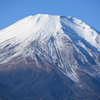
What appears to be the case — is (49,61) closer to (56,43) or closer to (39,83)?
(56,43)

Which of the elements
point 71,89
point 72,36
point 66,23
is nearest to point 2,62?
point 71,89

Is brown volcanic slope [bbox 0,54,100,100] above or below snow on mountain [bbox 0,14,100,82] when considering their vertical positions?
below

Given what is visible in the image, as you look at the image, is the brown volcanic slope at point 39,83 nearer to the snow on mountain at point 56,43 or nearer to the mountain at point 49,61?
the mountain at point 49,61

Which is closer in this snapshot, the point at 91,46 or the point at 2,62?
the point at 2,62

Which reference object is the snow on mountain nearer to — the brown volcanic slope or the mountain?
the mountain

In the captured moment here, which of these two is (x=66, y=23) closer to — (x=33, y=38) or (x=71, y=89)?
(x=33, y=38)

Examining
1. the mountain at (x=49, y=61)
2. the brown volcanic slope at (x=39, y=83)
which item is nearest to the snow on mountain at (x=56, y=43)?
the mountain at (x=49, y=61)

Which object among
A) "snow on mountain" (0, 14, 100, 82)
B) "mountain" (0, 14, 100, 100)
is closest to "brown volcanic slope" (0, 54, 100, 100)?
"mountain" (0, 14, 100, 100)

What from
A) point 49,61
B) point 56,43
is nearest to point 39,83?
point 49,61
